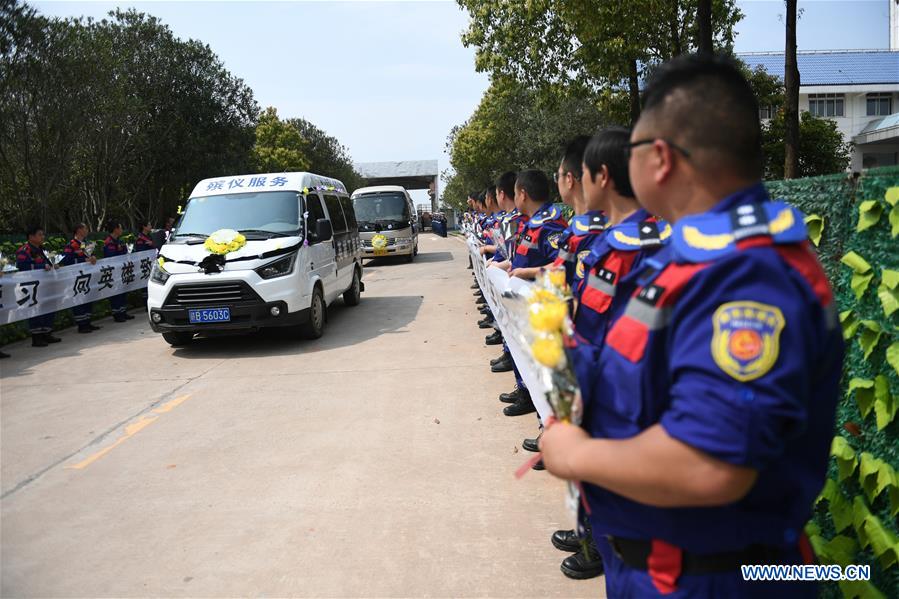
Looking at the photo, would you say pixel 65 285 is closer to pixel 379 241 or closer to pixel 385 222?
pixel 379 241

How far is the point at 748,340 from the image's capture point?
47.8 inches

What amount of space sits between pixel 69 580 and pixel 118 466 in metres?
1.68

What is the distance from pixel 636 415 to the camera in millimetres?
1439

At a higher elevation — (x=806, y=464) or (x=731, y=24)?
(x=731, y=24)

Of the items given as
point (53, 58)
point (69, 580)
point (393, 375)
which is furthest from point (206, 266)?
point (53, 58)

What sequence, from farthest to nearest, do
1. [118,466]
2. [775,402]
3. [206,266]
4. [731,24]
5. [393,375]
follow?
[731,24]
[206,266]
[393,375]
[118,466]
[775,402]

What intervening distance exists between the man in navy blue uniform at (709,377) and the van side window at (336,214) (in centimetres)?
965

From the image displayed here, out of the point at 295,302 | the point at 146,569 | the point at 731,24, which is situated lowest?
the point at 146,569

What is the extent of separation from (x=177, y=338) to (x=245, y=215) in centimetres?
199

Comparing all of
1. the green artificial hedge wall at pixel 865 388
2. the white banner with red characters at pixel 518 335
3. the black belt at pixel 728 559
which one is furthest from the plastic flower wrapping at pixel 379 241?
the black belt at pixel 728 559

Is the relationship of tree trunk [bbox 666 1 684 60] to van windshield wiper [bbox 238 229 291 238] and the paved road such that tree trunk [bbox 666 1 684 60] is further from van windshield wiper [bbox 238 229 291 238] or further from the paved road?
the paved road

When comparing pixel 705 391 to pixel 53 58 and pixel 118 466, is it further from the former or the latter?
pixel 53 58

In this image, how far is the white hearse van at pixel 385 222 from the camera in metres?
21.5

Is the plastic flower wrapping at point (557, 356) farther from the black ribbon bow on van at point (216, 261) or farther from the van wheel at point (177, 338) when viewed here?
the van wheel at point (177, 338)
